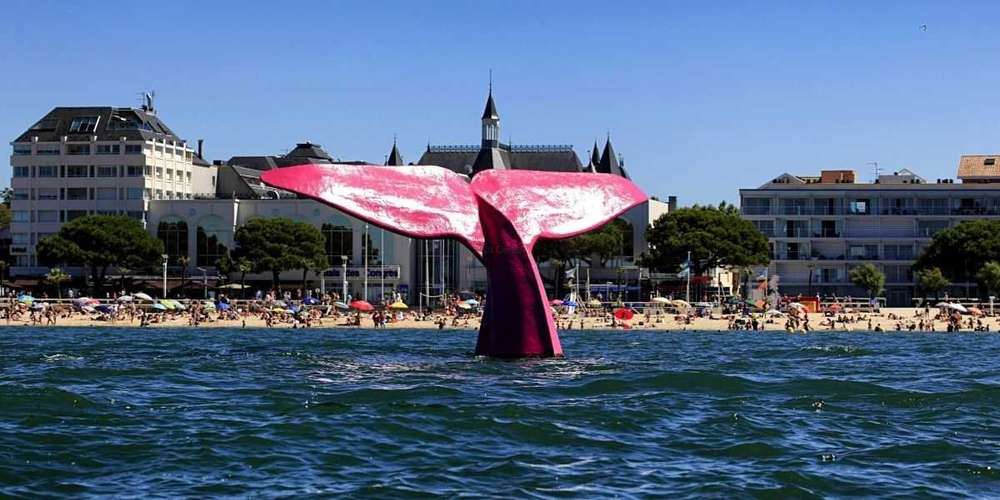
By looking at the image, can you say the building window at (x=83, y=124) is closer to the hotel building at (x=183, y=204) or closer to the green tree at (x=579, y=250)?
the hotel building at (x=183, y=204)

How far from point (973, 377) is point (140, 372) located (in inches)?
1133

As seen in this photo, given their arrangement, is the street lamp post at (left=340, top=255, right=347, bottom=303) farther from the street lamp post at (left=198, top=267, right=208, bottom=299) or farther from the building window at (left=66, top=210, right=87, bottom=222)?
the building window at (left=66, top=210, right=87, bottom=222)

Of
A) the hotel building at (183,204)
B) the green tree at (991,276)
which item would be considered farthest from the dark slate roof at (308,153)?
the green tree at (991,276)

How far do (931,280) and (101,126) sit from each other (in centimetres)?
8251

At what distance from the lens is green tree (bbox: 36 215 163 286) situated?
14025 centimetres

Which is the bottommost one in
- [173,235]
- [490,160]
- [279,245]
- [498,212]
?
[498,212]

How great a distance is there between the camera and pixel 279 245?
463 feet

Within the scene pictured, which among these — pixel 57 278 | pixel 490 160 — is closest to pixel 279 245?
pixel 57 278

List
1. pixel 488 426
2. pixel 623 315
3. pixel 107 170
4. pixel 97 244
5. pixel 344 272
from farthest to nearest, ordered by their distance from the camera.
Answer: pixel 107 170
pixel 97 244
pixel 344 272
pixel 623 315
pixel 488 426

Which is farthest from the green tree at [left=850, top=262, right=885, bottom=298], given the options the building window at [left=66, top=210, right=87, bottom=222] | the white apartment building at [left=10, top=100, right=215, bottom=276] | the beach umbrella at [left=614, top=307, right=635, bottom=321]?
the building window at [left=66, top=210, right=87, bottom=222]

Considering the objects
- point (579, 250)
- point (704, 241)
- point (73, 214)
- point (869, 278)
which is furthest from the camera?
point (73, 214)

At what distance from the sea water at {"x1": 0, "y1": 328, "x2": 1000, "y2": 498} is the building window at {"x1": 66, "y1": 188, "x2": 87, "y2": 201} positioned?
317 feet

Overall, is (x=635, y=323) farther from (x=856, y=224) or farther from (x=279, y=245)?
(x=856, y=224)

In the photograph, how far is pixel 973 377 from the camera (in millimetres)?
54469
